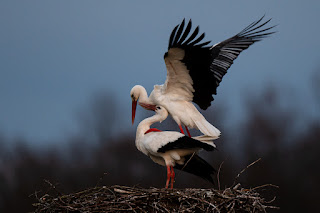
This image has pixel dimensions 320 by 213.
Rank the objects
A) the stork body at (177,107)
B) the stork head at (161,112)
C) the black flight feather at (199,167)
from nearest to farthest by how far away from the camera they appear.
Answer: the black flight feather at (199,167)
the stork head at (161,112)
the stork body at (177,107)

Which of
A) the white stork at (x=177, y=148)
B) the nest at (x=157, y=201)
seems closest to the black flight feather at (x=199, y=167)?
the white stork at (x=177, y=148)

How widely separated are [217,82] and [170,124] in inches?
227

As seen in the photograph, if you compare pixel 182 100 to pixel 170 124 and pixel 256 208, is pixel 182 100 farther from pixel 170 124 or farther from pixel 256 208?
pixel 170 124

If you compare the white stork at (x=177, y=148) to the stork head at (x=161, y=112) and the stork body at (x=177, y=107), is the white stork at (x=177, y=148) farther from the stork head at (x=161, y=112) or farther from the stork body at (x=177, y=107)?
the stork body at (x=177, y=107)

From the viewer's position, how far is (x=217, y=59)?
279 inches

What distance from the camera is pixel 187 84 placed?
644 cm

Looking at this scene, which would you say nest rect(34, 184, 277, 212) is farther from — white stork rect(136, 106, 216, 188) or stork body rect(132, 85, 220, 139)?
stork body rect(132, 85, 220, 139)

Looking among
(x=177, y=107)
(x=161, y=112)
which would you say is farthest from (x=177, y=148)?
(x=177, y=107)

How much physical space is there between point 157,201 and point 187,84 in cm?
177

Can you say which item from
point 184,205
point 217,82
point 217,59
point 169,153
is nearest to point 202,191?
point 184,205

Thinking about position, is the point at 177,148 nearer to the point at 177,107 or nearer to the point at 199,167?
the point at 199,167

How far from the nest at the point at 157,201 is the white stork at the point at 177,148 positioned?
55cm

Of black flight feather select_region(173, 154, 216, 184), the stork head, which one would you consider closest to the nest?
black flight feather select_region(173, 154, 216, 184)

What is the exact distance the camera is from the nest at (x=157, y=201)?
5.01 metres
